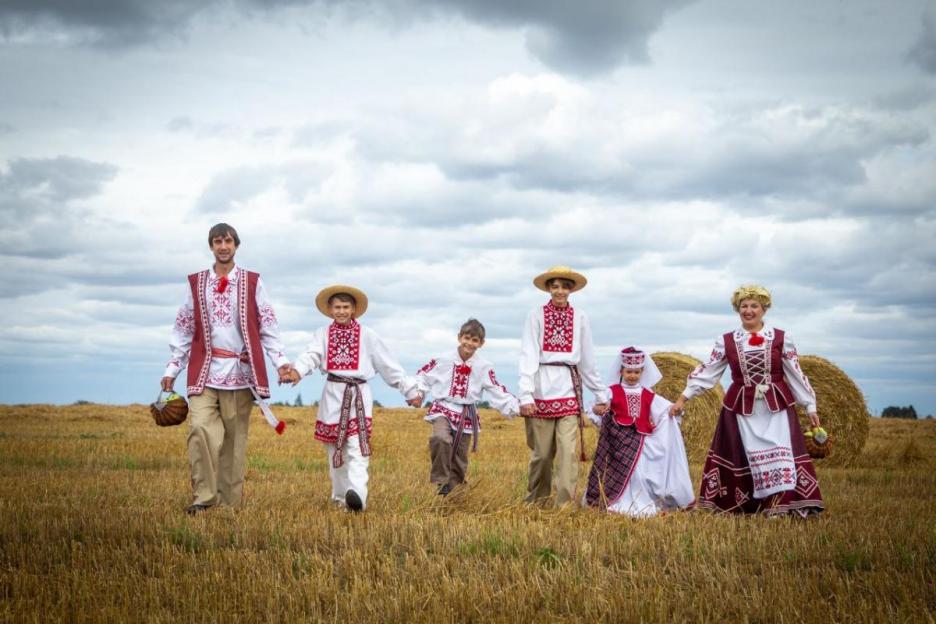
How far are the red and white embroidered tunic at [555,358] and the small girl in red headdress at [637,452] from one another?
0.43m

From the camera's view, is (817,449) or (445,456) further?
(445,456)

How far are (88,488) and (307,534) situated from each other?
385 cm

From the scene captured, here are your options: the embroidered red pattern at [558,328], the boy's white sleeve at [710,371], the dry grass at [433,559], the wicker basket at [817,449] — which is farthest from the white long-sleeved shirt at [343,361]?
the wicker basket at [817,449]

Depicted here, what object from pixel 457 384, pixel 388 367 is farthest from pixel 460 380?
pixel 388 367

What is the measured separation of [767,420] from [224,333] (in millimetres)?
5099

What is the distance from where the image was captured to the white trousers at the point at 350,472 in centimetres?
820

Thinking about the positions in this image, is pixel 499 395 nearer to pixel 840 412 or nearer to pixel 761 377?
pixel 761 377

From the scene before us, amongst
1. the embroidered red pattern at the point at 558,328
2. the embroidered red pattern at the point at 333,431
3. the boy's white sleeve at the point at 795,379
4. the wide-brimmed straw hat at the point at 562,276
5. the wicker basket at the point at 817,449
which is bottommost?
the wicker basket at the point at 817,449

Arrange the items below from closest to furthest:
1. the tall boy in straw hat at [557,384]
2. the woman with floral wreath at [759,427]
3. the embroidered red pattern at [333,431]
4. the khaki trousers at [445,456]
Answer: the woman with floral wreath at [759,427] < the embroidered red pattern at [333,431] < the tall boy in straw hat at [557,384] < the khaki trousers at [445,456]

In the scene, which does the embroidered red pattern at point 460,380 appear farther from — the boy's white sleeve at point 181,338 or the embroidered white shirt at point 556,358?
the boy's white sleeve at point 181,338

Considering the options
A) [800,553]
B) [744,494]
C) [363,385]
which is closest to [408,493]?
[363,385]

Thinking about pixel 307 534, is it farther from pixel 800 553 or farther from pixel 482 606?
pixel 800 553

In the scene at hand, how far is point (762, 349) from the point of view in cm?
857

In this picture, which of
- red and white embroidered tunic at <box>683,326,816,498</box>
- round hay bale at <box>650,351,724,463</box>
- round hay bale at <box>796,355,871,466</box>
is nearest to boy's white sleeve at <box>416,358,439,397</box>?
red and white embroidered tunic at <box>683,326,816,498</box>
